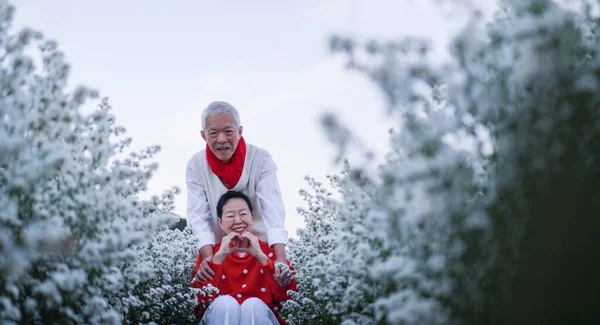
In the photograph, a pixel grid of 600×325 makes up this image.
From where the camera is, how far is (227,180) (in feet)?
14.8

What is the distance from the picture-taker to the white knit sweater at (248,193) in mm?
4508

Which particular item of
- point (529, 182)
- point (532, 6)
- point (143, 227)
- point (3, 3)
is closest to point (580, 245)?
point (529, 182)

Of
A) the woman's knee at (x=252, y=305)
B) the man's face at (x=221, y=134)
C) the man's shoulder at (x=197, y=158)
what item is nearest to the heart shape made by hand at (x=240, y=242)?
the woman's knee at (x=252, y=305)

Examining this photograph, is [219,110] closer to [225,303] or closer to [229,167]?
[229,167]

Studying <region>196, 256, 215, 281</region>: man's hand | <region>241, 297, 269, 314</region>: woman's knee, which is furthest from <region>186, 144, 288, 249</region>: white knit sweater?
<region>241, 297, 269, 314</region>: woman's knee

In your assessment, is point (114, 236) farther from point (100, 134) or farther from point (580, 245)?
point (580, 245)

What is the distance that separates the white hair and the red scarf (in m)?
0.22

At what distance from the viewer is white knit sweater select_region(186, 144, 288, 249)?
4.51 metres

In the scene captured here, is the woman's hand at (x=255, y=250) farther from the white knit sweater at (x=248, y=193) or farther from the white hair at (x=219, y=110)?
the white hair at (x=219, y=110)

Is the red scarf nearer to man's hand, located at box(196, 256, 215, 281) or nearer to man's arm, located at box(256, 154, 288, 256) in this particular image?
man's arm, located at box(256, 154, 288, 256)

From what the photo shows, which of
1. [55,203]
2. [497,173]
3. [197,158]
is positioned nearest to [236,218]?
[197,158]

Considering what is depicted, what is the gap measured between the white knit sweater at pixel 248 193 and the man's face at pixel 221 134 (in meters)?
0.26

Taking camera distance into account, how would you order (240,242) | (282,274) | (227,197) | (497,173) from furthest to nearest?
(227,197), (240,242), (282,274), (497,173)

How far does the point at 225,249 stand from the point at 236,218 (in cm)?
33
